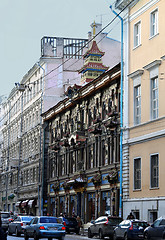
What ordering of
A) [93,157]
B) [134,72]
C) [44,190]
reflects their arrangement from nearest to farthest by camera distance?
[134,72] < [93,157] < [44,190]

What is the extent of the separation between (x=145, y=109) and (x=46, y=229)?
12.3 meters

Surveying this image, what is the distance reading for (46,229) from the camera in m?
32.3

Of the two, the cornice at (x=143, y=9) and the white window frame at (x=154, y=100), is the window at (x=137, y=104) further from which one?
the cornice at (x=143, y=9)

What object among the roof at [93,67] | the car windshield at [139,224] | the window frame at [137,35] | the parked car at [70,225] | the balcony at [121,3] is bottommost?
the parked car at [70,225]

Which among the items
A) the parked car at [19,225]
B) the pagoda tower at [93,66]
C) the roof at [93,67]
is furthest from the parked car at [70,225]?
the roof at [93,67]

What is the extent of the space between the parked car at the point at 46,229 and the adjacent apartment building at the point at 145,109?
7766 mm

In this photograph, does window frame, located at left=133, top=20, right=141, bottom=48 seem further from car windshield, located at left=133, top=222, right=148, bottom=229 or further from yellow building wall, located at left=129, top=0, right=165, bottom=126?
car windshield, located at left=133, top=222, right=148, bottom=229

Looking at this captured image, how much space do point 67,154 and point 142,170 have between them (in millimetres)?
21496

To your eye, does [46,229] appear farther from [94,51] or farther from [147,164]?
[94,51]

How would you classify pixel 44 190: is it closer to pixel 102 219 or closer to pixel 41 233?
pixel 102 219

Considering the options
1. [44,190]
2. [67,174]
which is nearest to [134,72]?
[67,174]

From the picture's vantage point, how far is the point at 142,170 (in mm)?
40500

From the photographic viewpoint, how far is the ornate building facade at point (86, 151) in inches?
1884

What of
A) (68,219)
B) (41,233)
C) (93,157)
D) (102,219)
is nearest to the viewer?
(41,233)
